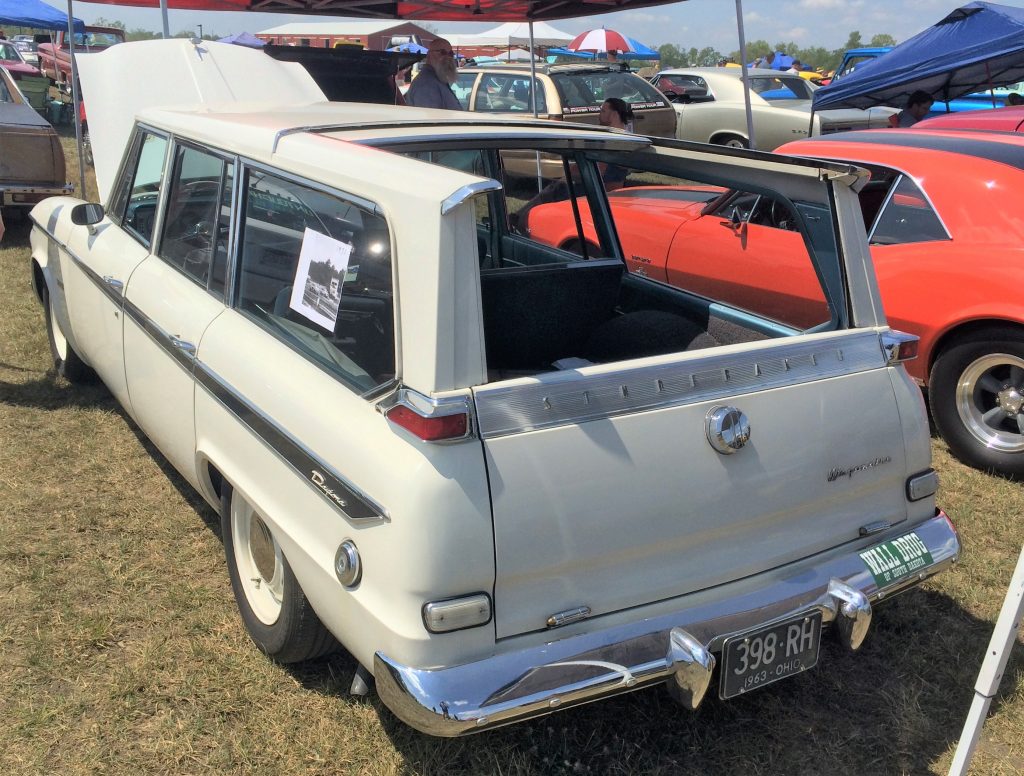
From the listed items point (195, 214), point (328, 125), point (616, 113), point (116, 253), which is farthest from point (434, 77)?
point (328, 125)

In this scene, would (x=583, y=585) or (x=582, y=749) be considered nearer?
(x=583, y=585)

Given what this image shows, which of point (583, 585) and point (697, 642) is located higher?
point (583, 585)

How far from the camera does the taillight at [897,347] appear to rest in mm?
2600

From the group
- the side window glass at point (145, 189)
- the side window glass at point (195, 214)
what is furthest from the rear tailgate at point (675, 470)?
the side window glass at point (145, 189)

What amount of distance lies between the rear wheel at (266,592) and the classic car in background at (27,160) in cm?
718

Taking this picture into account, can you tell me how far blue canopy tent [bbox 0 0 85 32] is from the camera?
1509 centimetres

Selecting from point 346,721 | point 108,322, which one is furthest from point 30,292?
point 346,721

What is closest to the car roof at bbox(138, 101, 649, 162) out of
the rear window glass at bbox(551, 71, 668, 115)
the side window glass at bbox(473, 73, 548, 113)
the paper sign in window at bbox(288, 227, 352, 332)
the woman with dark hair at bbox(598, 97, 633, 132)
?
the paper sign in window at bbox(288, 227, 352, 332)

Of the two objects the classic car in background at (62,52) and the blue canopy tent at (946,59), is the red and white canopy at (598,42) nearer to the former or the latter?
the classic car in background at (62,52)

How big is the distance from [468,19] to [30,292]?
209 inches

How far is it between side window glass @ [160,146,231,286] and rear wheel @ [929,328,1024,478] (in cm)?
352

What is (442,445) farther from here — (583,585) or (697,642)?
(697,642)

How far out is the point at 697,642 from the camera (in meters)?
2.18

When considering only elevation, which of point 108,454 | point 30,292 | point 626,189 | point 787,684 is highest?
point 626,189
